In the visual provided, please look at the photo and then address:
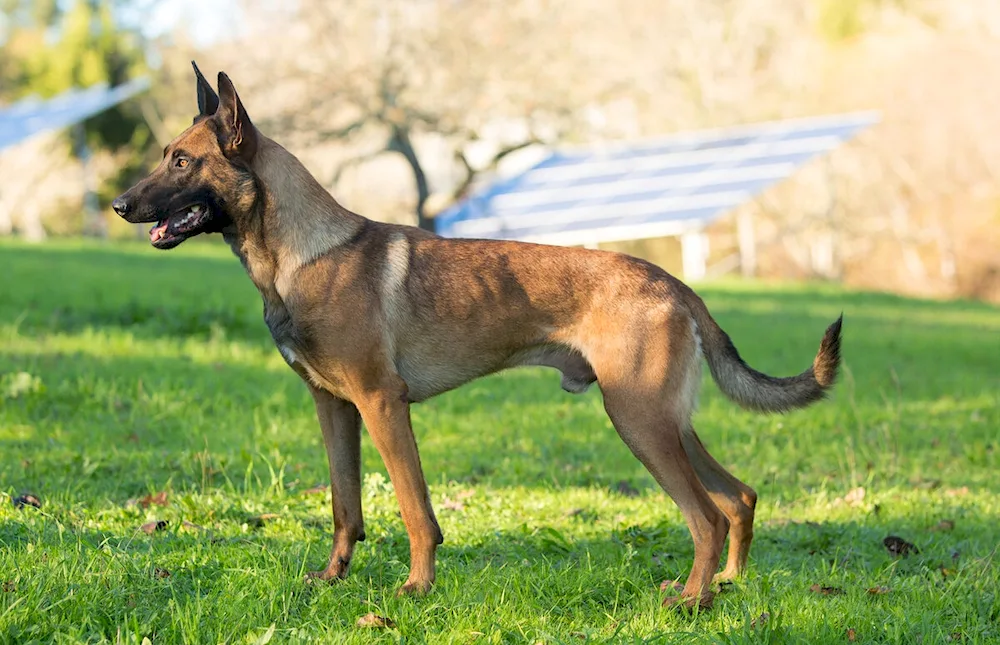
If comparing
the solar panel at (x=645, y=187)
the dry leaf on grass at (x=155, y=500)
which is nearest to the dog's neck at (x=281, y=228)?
the dry leaf on grass at (x=155, y=500)

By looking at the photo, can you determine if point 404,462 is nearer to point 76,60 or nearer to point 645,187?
point 645,187

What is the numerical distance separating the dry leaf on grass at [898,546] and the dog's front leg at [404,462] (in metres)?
2.36

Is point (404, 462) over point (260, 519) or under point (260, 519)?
over

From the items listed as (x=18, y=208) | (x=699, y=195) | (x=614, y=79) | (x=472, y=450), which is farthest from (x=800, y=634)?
(x=18, y=208)

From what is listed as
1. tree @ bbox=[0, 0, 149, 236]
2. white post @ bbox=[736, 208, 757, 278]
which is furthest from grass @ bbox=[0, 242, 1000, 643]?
tree @ bbox=[0, 0, 149, 236]

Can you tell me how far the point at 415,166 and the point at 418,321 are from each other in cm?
2237

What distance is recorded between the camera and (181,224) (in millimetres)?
4906

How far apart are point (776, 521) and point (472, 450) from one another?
2.34 metres

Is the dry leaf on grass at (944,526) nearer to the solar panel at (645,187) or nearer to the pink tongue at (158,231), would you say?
the pink tongue at (158,231)

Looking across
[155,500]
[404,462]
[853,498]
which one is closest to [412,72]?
[853,498]

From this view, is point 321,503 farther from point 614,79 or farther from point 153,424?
point 614,79

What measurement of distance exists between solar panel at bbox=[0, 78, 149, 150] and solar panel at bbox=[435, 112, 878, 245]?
9.65 meters

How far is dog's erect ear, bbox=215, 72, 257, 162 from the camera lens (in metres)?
4.82

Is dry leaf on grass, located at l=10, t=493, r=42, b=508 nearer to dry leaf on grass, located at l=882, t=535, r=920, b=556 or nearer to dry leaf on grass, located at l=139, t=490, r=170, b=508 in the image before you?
dry leaf on grass, located at l=139, t=490, r=170, b=508
